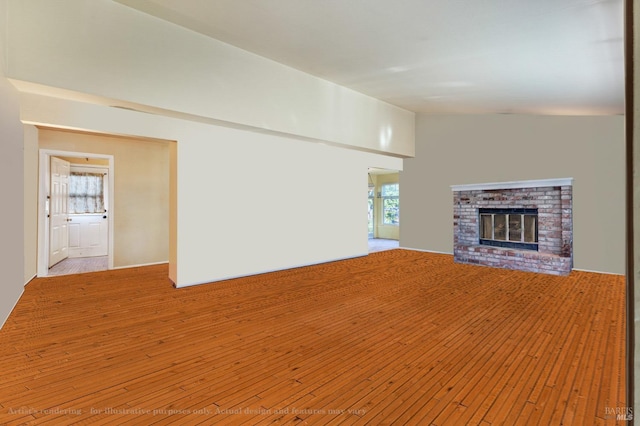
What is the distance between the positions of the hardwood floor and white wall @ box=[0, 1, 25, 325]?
1.07 ft

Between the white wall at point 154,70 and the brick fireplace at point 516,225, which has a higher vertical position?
the white wall at point 154,70

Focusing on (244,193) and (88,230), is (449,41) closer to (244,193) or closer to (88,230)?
(244,193)

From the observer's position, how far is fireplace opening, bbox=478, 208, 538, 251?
6.05 meters

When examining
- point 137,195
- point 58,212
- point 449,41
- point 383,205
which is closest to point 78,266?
point 58,212

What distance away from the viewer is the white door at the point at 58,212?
5.67 m

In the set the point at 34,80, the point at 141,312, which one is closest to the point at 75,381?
the point at 141,312

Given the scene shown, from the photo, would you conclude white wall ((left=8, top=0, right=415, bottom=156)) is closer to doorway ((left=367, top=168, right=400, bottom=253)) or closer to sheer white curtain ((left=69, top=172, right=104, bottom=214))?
sheer white curtain ((left=69, top=172, right=104, bottom=214))

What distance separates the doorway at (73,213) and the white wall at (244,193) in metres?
1.97

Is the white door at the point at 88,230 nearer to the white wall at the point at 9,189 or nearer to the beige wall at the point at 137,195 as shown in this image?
the beige wall at the point at 137,195

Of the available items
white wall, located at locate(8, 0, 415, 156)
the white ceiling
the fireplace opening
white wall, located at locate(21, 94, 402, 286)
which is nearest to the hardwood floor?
white wall, located at locate(21, 94, 402, 286)

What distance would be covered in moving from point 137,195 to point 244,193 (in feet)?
7.72

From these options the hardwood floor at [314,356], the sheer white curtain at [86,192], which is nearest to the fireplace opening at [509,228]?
the hardwood floor at [314,356]

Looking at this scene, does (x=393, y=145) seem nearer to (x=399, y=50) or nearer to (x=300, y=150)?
(x=300, y=150)

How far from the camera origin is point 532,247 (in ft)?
19.8
